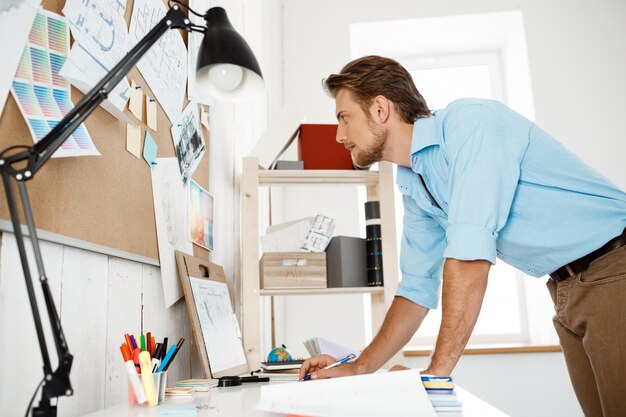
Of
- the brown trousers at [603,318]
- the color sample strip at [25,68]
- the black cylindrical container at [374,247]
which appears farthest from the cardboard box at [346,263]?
the color sample strip at [25,68]

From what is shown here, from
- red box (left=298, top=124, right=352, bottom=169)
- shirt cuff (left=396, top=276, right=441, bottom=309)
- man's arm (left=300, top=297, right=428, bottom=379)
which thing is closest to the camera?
man's arm (left=300, top=297, right=428, bottom=379)

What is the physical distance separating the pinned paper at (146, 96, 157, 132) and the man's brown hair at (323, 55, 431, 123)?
2.01ft

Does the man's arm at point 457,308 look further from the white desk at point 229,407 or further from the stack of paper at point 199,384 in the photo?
the stack of paper at point 199,384

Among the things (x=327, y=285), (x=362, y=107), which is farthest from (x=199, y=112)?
(x=327, y=285)

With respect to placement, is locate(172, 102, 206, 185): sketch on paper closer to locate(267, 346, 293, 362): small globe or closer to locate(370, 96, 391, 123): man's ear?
locate(370, 96, 391, 123): man's ear

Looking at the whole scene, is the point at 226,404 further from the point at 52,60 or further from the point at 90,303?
the point at 52,60

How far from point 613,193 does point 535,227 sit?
0.19 meters

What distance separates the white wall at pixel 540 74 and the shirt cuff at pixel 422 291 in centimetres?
136

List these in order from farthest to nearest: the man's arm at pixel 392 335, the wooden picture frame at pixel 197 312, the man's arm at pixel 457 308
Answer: the man's arm at pixel 392 335 → the wooden picture frame at pixel 197 312 → the man's arm at pixel 457 308

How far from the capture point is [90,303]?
0.80m

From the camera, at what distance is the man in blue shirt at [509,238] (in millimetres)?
992

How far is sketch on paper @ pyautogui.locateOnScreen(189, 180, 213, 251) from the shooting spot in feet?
4.34

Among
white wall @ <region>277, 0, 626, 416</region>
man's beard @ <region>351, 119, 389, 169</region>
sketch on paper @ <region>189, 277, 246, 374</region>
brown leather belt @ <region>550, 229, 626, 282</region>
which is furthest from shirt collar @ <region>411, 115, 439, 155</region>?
white wall @ <region>277, 0, 626, 416</region>

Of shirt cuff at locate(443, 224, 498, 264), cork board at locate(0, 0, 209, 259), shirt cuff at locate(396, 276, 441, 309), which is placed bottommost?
shirt cuff at locate(396, 276, 441, 309)
